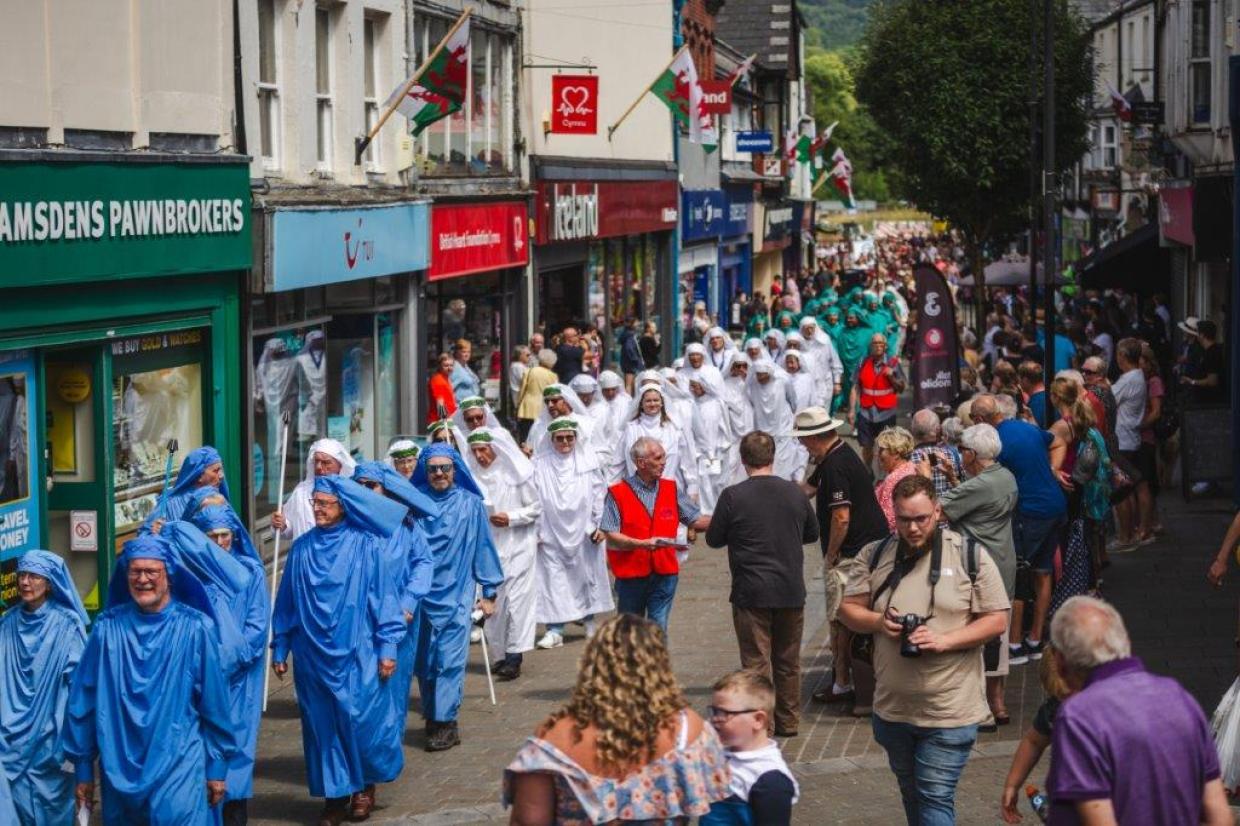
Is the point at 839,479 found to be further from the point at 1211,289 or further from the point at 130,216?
the point at 1211,289

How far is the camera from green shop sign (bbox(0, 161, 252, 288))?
13312mm

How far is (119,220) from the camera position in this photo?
48.4 feet

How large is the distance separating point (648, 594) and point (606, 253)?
22.1m

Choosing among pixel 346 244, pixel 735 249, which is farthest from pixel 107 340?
pixel 735 249

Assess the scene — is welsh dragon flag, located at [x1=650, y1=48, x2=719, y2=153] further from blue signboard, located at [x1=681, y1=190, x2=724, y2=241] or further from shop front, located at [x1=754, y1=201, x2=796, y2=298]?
shop front, located at [x1=754, y1=201, x2=796, y2=298]

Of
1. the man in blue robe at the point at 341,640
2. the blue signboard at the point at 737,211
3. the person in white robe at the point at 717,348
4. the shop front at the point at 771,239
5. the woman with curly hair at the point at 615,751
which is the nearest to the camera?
the woman with curly hair at the point at 615,751

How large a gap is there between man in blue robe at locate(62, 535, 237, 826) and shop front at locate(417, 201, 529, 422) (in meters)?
14.5

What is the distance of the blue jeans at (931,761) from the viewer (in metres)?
7.86

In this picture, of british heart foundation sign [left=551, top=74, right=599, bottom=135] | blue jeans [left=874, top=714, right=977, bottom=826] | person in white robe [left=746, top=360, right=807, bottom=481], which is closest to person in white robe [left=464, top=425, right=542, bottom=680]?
blue jeans [left=874, top=714, right=977, bottom=826]

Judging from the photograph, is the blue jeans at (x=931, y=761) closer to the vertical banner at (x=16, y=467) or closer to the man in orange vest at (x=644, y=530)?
the man in orange vest at (x=644, y=530)

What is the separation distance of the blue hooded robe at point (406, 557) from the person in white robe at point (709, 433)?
9.38 meters

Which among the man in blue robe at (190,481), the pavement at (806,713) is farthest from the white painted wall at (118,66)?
the pavement at (806,713)

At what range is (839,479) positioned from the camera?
11508mm

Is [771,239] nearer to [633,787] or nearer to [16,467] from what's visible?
[16,467]
